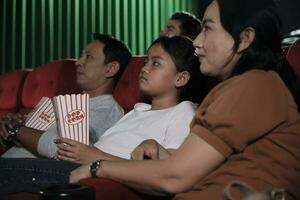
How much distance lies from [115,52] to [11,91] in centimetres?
125

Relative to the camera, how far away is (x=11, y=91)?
3529mm

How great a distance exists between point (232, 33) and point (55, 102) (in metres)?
0.65

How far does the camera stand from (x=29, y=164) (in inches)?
73.0

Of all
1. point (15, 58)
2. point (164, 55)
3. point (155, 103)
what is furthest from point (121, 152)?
point (15, 58)

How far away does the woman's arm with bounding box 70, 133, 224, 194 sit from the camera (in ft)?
4.25

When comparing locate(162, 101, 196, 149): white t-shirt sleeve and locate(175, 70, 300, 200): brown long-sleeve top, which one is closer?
locate(175, 70, 300, 200): brown long-sleeve top

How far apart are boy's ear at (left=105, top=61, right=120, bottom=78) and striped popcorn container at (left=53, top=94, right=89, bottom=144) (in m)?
0.74

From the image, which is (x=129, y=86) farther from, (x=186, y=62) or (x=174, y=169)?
(x=174, y=169)

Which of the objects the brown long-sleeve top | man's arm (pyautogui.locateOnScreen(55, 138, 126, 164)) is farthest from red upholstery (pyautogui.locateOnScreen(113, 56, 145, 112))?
the brown long-sleeve top

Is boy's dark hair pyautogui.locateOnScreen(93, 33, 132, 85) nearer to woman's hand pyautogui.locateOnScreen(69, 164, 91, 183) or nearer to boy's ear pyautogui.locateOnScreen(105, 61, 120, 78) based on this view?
boy's ear pyautogui.locateOnScreen(105, 61, 120, 78)

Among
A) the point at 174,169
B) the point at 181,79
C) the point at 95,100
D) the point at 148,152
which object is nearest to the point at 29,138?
the point at 95,100

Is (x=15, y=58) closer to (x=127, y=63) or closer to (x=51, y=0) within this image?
(x=51, y=0)

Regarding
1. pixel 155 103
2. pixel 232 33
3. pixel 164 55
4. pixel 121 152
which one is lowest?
pixel 121 152

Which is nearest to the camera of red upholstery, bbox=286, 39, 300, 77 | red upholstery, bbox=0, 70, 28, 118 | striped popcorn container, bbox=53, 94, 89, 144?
striped popcorn container, bbox=53, 94, 89, 144
